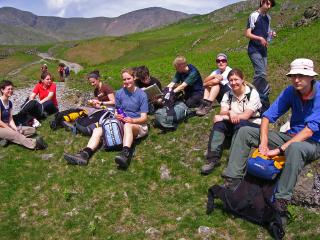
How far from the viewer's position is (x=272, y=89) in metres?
17.8

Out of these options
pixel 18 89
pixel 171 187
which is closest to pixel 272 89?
pixel 171 187

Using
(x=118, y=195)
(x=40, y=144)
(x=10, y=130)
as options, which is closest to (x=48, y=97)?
(x=10, y=130)

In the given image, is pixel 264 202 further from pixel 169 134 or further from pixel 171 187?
pixel 169 134

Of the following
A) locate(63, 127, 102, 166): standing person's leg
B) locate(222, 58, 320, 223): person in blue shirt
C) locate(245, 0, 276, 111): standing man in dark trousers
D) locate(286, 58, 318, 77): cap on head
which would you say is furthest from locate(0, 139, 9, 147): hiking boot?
locate(286, 58, 318, 77): cap on head

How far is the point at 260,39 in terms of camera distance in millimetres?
13594

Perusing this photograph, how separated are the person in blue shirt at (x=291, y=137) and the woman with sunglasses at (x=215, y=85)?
410 centimetres

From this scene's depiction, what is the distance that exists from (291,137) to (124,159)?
180 inches

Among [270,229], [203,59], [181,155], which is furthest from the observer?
[203,59]

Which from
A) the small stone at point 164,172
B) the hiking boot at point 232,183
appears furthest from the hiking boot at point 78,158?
the hiking boot at point 232,183

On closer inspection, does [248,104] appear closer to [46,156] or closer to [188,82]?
[188,82]

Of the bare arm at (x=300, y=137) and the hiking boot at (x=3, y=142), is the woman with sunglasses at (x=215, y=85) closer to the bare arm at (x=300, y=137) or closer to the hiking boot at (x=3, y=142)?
the bare arm at (x=300, y=137)

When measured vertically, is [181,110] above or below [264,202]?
above

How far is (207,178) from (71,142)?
5350 mm

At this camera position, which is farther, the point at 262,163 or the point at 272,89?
the point at 272,89
